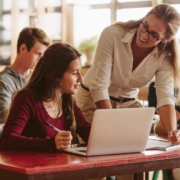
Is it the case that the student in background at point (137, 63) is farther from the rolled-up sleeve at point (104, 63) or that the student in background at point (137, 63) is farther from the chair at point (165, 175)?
the chair at point (165, 175)

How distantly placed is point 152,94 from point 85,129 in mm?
2070

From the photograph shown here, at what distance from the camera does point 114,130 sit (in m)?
1.96

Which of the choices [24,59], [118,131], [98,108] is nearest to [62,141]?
[118,131]

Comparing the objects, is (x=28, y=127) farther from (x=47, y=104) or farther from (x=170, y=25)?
(x=170, y=25)

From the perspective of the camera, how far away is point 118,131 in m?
1.97

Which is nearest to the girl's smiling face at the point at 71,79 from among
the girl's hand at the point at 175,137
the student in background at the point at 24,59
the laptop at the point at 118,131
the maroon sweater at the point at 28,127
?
the maroon sweater at the point at 28,127

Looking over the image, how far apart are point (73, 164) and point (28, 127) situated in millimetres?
533

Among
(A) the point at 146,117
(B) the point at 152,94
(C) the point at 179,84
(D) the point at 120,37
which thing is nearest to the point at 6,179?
(A) the point at 146,117

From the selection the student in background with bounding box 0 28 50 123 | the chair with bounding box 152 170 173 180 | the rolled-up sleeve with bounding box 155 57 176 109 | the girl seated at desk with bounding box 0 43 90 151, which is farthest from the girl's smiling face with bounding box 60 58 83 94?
the student in background with bounding box 0 28 50 123

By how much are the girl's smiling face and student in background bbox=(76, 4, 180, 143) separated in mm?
383

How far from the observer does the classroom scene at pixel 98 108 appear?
1877 mm

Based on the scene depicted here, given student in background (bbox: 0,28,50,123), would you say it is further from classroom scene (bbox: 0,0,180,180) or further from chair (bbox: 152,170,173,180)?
chair (bbox: 152,170,173,180)

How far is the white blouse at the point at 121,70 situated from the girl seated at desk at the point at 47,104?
34cm

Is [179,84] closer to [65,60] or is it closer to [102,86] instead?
[102,86]
